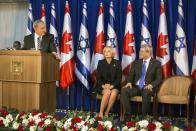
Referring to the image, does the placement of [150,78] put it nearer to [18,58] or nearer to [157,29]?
[157,29]

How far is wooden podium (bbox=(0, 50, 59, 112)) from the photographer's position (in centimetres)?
484

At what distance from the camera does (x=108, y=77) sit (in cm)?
689

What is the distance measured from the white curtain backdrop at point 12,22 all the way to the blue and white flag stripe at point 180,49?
3.56 m

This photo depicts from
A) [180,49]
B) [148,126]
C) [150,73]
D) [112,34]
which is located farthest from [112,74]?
[148,126]

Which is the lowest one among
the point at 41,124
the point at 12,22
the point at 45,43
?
the point at 41,124

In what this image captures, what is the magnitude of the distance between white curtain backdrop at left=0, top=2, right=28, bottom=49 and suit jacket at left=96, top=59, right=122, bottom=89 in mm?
2523

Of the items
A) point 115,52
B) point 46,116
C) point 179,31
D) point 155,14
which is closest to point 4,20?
point 115,52

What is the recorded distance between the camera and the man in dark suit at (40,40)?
5.57 m

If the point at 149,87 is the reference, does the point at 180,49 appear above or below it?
above

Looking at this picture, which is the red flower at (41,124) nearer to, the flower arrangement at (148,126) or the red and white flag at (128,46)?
the flower arrangement at (148,126)

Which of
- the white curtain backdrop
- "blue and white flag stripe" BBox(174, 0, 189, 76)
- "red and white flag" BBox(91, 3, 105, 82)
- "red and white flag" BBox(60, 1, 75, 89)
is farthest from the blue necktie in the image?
the white curtain backdrop

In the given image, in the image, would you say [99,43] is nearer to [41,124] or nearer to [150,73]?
[150,73]

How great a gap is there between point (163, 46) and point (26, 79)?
3072mm

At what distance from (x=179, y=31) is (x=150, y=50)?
742mm
